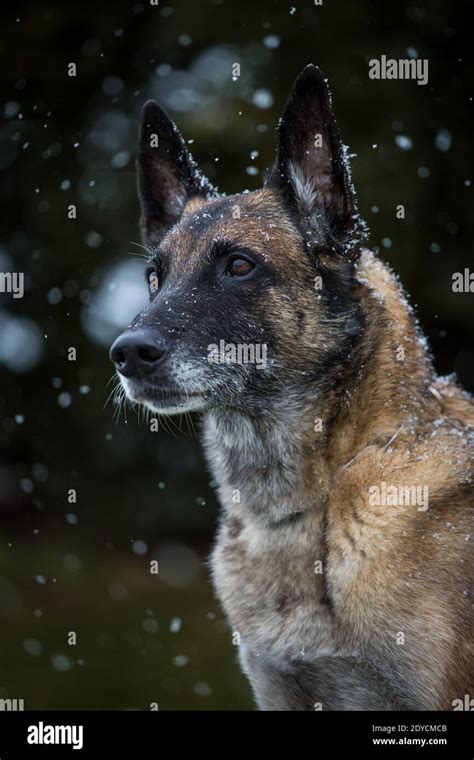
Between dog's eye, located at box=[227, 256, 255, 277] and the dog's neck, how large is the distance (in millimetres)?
577

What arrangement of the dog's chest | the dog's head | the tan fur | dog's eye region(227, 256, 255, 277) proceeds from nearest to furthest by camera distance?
1. the tan fur
2. the dog's chest
3. the dog's head
4. dog's eye region(227, 256, 255, 277)

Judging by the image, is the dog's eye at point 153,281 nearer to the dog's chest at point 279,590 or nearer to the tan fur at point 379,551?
the tan fur at point 379,551

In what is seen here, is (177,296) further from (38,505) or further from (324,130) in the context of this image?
(38,505)

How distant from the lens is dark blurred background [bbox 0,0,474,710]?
10195mm

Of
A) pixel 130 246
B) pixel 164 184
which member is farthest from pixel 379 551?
pixel 130 246

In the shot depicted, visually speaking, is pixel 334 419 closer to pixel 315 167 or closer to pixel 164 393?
pixel 164 393

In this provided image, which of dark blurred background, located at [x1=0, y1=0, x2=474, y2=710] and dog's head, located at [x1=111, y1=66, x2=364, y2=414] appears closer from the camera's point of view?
dog's head, located at [x1=111, y1=66, x2=364, y2=414]

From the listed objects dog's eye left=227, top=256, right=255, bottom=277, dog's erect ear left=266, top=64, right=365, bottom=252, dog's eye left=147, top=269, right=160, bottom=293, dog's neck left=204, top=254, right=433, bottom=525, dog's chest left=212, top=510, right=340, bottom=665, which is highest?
dog's erect ear left=266, top=64, right=365, bottom=252

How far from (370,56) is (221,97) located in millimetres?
A: 1710

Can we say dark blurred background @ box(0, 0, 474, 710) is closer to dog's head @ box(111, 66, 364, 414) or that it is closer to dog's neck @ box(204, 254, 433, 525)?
dog's neck @ box(204, 254, 433, 525)

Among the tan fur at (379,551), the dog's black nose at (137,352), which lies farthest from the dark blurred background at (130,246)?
→ the dog's black nose at (137,352)

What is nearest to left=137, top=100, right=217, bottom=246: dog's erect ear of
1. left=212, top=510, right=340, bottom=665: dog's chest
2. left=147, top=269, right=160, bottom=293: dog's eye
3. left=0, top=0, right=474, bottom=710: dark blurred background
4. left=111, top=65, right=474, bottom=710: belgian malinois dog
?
left=147, top=269, right=160, bottom=293: dog's eye

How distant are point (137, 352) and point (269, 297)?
72 cm

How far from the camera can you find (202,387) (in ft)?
15.3
